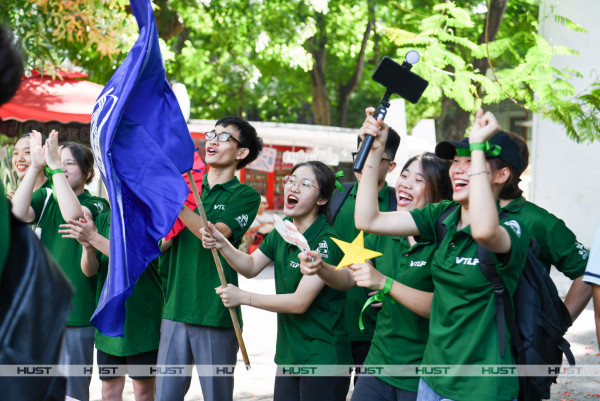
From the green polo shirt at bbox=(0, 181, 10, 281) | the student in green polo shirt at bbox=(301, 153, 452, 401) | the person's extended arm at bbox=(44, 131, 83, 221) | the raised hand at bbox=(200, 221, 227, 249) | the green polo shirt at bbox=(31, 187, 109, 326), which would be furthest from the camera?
the green polo shirt at bbox=(31, 187, 109, 326)

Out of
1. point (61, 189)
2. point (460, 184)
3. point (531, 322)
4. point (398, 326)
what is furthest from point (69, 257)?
point (531, 322)

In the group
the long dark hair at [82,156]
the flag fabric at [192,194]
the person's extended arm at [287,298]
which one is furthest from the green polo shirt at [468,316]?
the long dark hair at [82,156]

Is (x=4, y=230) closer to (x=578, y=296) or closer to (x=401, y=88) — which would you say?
(x=401, y=88)

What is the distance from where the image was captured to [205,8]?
54.2ft

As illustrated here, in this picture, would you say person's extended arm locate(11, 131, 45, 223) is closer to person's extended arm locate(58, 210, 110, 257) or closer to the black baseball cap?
person's extended arm locate(58, 210, 110, 257)

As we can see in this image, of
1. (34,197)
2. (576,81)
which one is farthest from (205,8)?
(34,197)

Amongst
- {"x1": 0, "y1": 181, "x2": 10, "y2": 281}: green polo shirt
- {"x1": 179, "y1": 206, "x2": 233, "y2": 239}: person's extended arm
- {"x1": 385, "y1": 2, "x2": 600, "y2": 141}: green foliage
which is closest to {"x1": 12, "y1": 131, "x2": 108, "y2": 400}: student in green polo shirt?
{"x1": 179, "y1": 206, "x2": 233, "y2": 239}: person's extended arm

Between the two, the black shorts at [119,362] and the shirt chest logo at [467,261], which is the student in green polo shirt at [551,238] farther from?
the black shorts at [119,362]

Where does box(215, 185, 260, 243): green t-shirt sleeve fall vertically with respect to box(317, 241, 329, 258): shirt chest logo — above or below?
above

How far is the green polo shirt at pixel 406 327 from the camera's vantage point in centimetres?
387

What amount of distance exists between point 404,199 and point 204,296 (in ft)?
4.66

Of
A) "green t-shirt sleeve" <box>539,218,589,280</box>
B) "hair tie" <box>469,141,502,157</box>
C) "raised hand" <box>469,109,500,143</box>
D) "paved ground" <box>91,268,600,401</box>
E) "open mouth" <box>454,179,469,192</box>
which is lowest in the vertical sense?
"paved ground" <box>91,268,600,401</box>

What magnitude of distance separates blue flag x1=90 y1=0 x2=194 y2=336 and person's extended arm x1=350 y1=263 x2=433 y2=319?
1.23 metres

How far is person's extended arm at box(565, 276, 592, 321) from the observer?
4219 mm
